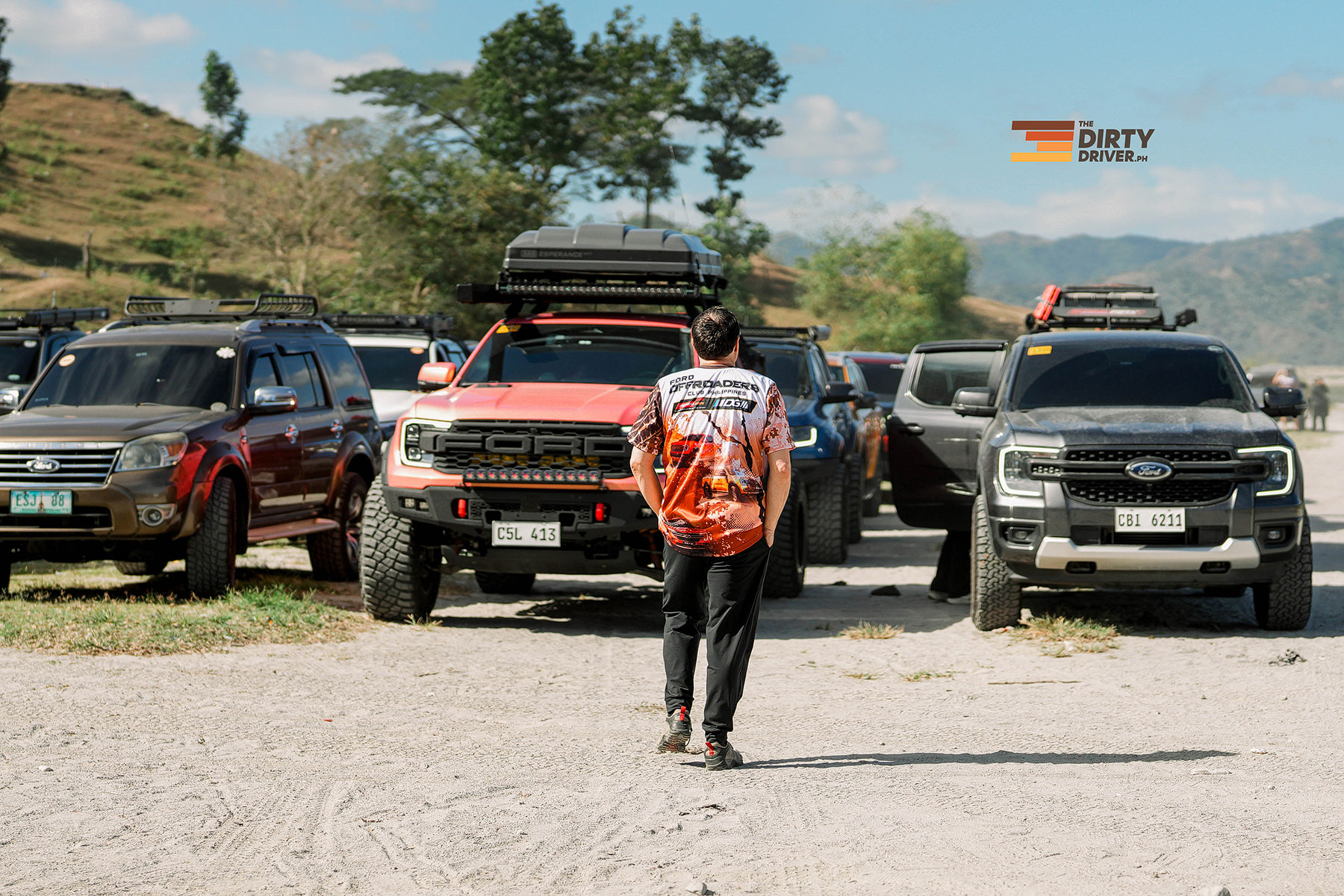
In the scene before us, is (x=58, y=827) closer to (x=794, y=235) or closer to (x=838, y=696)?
(x=838, y=696)

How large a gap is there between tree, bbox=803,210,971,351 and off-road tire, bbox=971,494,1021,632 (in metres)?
75.2

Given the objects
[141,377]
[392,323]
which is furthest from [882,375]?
[141,377]

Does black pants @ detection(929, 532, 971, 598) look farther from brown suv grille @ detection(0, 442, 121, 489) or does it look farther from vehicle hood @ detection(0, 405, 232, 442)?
brown suv grille @ detection(0, 442, 121, 489)

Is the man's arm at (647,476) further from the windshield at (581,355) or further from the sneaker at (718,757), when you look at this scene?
the windshield at (581,355)

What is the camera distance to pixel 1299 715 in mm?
6984

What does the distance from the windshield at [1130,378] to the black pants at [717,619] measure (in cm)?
486

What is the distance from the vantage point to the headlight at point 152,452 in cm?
988

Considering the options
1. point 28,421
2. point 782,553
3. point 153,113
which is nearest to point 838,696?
point 782,553

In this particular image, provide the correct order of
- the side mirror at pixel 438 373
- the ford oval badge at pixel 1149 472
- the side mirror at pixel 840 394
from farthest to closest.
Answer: the side mirror at pixel 840 394, the side mirror at pixel 438 373, the ford oval badge at pixel 1149 472

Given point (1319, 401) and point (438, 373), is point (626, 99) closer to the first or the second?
point (1319, 401)

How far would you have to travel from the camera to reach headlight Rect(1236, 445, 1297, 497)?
29.8ft

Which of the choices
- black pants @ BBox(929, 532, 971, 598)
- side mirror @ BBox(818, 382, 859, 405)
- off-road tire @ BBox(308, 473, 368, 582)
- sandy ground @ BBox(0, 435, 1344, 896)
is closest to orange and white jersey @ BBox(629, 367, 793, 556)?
sandy ground @ BBox(0, 435, 1344, 896)

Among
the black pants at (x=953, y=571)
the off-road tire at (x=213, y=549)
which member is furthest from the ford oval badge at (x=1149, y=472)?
the off-road tire at (x=213, y=549)

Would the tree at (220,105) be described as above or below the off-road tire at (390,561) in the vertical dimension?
above
